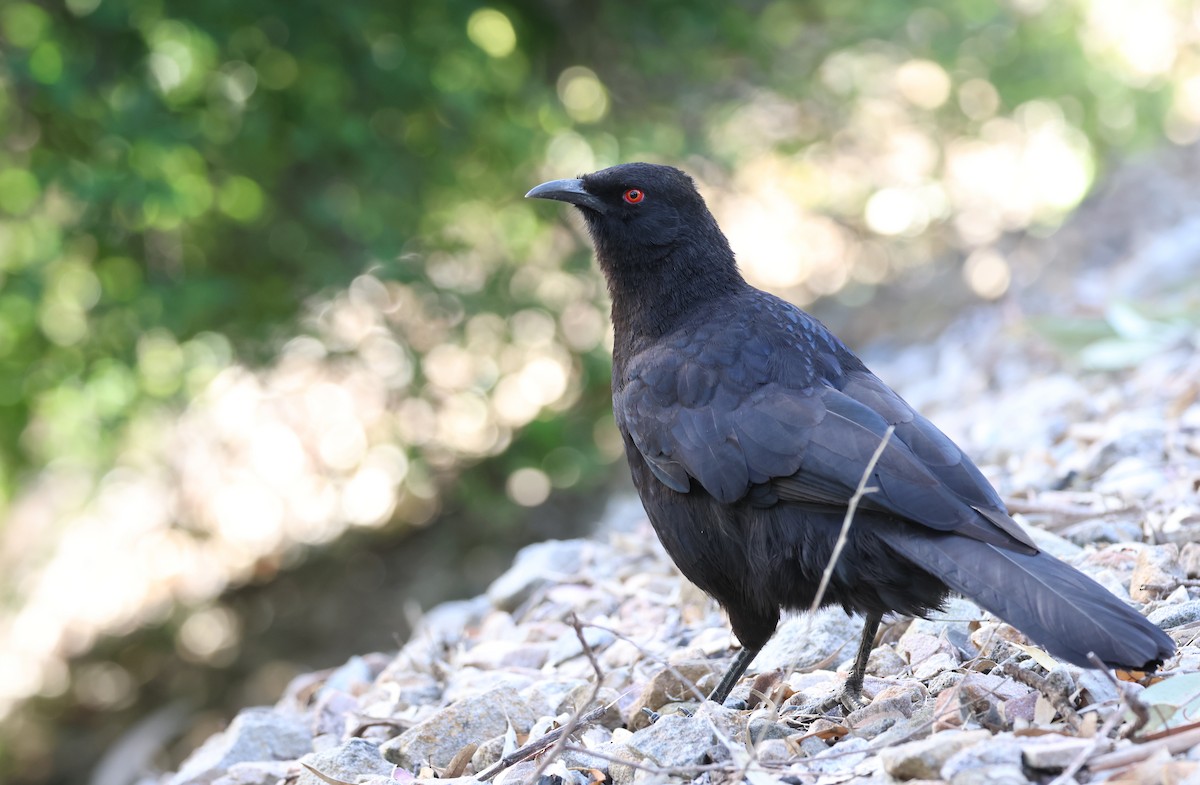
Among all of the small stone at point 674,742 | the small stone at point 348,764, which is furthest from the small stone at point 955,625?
the small stone at point 348,764

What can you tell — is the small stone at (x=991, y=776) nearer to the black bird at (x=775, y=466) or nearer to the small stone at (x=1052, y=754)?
the small stone at (x=1052, y=754)

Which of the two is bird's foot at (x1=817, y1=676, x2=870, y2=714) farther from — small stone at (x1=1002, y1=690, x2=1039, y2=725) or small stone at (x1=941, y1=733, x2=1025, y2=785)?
small stone at (x1=941, y1=733, x2=1025, y2=785)

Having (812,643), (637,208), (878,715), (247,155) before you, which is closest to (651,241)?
(637,208)

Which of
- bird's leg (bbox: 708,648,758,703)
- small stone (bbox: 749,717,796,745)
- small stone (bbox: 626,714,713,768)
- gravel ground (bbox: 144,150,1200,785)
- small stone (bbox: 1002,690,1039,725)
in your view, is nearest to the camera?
gravel ground (bbox: 144,150,1200,785)

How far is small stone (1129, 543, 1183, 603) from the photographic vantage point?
3.38 meters

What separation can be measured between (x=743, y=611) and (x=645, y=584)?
50.1 inches

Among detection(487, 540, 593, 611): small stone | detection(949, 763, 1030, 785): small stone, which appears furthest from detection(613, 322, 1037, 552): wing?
detection(487, 540, 593, 611): small stone

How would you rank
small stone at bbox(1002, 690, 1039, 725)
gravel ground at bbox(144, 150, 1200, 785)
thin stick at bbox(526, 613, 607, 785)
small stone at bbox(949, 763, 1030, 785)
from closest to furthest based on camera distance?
small stone at bbox(949, 763, 1030, 785) < thin stick at bbox(526, 613, 607, 785) < gravel ground at bbox(144, 150, 1200, 785) < small stone at bbox(1002, 690, 1039, 725)

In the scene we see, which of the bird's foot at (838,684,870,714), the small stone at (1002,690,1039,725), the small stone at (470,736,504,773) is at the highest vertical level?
the small stone at (1002,690,1039,725)

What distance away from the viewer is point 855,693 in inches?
126

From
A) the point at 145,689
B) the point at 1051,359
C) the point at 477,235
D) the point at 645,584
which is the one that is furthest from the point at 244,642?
the point at 1051,359

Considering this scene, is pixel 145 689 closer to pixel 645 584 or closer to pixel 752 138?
pixel 645 584

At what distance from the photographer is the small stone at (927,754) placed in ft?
7.72

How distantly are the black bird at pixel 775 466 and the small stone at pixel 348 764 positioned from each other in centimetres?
97
